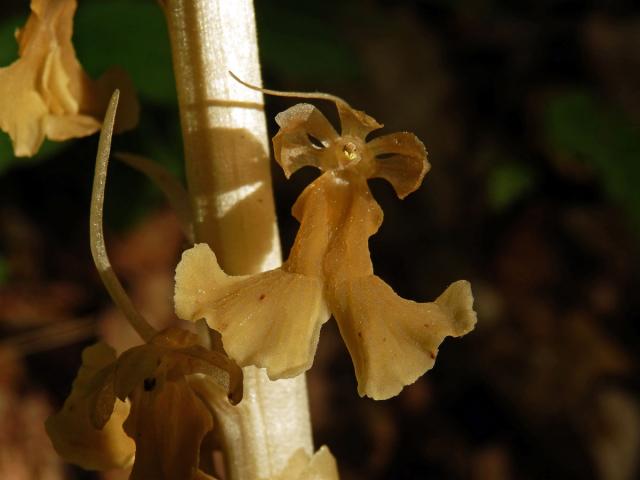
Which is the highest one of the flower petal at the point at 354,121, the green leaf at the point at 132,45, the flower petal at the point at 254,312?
the flower petal at the point at 354,121

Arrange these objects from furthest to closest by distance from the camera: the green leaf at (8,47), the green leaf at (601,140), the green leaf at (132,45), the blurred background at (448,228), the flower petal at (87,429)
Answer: the green leaf at (601,140) → the blurred background at (448,228) → the green leaf at (132,45) → the green leaf at (8,47) → the flower petal at (87,429)

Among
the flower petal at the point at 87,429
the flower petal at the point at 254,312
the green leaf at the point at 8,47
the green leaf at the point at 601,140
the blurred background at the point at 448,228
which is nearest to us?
the flower petal at the point at 254,312

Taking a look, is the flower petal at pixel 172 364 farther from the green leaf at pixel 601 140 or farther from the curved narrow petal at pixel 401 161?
the green leaf at pixel 601 140

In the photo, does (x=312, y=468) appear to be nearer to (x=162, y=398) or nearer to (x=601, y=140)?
(x=162, y=398)

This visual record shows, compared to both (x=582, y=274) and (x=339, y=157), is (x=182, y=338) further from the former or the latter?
(x=582, y=274)

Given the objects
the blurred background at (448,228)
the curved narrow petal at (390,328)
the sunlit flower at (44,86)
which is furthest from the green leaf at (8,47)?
the curved narrow petal at (390,328)

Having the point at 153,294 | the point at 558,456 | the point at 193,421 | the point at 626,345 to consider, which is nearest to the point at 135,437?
the point at 193,421

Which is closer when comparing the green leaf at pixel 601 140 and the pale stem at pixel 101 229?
the pale stem at pixel 101 229
